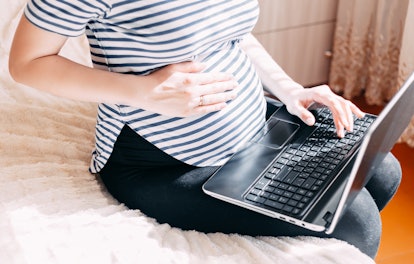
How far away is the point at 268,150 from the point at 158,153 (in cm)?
20

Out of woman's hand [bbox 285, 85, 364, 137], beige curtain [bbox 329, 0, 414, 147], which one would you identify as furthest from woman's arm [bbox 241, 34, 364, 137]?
beige curtain [bbox 329, 0, 414, 147]

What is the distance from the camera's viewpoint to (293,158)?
1.11m

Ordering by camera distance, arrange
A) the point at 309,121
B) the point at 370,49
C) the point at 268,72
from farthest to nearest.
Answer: the point at 370,49
the point at 268,72
the point at 309,121

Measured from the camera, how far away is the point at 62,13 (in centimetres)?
97

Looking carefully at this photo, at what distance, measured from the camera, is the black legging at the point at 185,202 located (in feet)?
3.49

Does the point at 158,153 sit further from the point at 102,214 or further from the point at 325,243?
the point at 325,243

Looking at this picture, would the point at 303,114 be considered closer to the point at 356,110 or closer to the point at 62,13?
the point at 356,110

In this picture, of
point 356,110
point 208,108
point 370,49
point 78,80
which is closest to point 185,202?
point 208,108

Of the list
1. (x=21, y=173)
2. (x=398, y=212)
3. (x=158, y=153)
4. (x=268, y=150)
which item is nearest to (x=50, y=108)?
(x=21, y=173)

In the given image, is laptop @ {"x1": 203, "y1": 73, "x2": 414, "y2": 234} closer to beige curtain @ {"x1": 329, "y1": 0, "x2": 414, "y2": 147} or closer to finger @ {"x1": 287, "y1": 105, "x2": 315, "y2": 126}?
finger @ {"x1": 287, "y1": 105, "x2": 315, "y2": 126}

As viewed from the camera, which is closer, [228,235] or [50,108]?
[228,235]

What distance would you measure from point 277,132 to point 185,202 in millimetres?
236

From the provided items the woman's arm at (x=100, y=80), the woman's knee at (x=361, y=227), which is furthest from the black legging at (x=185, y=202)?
the woman's arm at (x=100, y=80)

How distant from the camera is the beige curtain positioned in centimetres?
211
